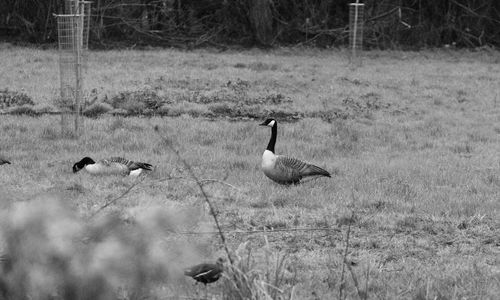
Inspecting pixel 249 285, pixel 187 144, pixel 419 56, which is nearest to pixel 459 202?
pixel 187 144

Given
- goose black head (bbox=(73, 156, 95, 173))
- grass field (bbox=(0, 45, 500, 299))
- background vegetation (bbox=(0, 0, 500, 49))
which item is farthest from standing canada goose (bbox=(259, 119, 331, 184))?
background vegetation (bbox=(0, 0, 500, 49))

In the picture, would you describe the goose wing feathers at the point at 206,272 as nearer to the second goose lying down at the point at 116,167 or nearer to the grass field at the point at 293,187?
the grass field at the point at 293,187

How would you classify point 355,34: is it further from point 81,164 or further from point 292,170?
point 81,164

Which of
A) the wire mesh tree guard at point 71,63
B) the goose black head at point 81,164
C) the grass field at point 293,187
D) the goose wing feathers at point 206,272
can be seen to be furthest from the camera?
the wire mesh tree guard at point 71,63

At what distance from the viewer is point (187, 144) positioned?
1183cm

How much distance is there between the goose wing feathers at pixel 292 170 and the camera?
9.27 meters

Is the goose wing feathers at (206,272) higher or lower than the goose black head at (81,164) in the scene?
higher

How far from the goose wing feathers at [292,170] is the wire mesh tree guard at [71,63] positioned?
3.54m

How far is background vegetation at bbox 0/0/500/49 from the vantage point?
1028 inches

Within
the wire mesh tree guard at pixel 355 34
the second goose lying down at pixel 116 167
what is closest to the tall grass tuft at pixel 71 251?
the second goose lying down at pixel 116 167

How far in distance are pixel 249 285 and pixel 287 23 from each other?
2441cm

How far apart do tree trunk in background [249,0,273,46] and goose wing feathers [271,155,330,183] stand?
58.6ft

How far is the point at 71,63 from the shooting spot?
39.7 ft

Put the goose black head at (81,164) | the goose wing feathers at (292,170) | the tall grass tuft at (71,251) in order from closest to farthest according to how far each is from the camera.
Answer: the tall grass tuft at (71,251) → the goose wing feathers at (292,170) → the goose black head at (81,164)
